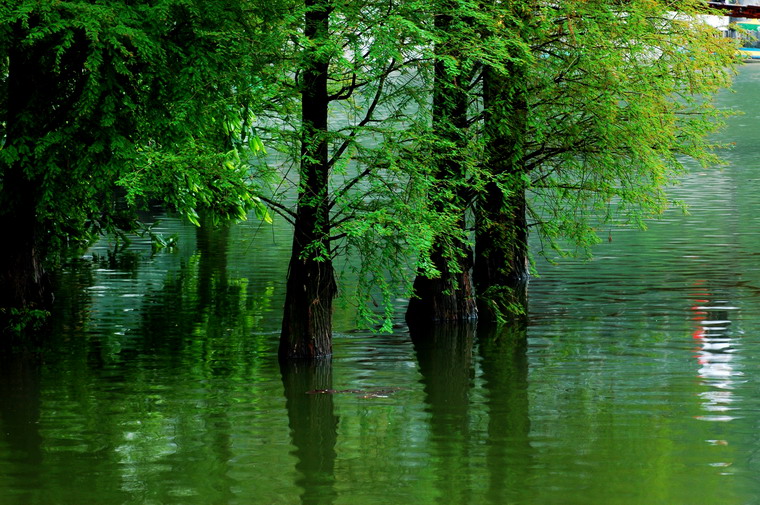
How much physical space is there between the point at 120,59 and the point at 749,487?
35.7 ft

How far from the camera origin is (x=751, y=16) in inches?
2852

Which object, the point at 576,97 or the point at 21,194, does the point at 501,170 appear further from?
the point at 21,194

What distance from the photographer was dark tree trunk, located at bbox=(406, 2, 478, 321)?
18734 millimetres

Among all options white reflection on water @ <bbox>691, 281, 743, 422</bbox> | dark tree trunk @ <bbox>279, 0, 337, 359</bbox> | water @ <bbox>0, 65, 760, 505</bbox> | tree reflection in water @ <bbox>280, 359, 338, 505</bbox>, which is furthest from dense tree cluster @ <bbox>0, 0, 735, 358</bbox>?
white reflection on water @ <bbox>691, 281, 743, 422</bbox>

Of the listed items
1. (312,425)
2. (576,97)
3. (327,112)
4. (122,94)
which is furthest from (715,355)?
(122,94)

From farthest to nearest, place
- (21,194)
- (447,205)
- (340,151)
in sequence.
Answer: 1. (21,194)
2. (447,205)
3. (340,151)

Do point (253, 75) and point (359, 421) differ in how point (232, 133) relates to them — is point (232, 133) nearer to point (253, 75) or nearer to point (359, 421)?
point (253, 75)

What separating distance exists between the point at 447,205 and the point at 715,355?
4958 mm

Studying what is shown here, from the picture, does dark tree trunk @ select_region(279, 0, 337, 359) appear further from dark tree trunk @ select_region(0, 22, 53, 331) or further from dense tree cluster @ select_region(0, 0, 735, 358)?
dark tree trunk @ select_region(0, 22, 53, 331)

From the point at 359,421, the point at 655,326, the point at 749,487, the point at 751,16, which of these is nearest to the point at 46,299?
the point at 359,421

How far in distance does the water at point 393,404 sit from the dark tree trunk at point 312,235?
0.62 m

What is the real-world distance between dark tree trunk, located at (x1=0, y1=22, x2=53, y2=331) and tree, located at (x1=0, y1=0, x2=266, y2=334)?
0.02 m

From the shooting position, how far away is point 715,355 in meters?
19.7

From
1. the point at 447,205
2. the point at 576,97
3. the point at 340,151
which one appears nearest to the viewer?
the point at 340,151
